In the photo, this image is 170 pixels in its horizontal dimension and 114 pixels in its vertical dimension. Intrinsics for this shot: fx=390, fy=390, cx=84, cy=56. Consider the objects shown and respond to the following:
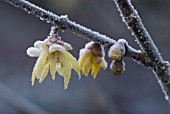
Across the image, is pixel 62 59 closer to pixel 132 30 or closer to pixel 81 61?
pixel 81 61

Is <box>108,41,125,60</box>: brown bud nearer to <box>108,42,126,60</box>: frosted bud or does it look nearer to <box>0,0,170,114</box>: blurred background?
<box>108,42,126,60</box>: frosted bud

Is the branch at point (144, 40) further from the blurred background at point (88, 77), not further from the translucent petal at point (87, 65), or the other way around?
the blurred background at point (88, 77)

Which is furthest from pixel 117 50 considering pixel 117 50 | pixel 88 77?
pixel 88 77

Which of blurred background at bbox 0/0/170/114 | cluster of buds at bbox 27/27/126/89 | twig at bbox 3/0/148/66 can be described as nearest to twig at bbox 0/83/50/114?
blurred background at bbox 0/0/170/114

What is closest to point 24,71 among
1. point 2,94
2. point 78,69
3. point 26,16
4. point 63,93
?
point 63,93

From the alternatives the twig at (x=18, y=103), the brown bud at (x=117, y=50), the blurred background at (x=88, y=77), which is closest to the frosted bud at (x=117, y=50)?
the brown bud at (x=117, y=50)

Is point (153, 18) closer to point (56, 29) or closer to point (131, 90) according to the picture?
point (131, 90)
